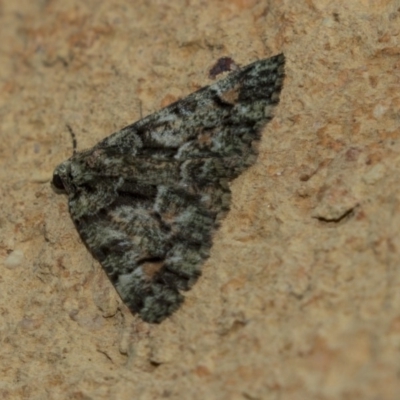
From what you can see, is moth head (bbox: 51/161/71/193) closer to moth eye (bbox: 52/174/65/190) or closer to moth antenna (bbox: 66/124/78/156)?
moth eye (bbox: 52/174/65/190)

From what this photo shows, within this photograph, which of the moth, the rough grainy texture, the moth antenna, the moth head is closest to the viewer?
the moth

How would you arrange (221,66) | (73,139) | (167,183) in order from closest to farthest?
(167,183) → (221,66) → (73,139)

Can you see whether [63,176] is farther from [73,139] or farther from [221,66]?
[221,66]

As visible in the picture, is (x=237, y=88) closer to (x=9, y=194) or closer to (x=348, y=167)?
(x=348, y=167)

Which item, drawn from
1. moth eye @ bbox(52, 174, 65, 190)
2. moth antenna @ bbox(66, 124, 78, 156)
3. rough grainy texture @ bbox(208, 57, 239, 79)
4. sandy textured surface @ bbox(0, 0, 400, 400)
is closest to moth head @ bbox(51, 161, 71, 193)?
moth eye @ bbox(52, 174, 65, 190)

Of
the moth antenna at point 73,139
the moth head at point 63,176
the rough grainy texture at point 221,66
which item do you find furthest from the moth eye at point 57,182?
the rough grainy texture at point 221,66

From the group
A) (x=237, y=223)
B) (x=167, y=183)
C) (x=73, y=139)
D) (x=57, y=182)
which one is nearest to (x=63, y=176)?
(x=57, y=182)

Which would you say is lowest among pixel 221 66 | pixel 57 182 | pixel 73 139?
pixel 57 182

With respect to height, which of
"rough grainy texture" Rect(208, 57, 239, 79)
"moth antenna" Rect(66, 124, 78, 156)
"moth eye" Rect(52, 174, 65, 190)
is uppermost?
"rough grainy texture" Rect(208, 57, 239, 79)
